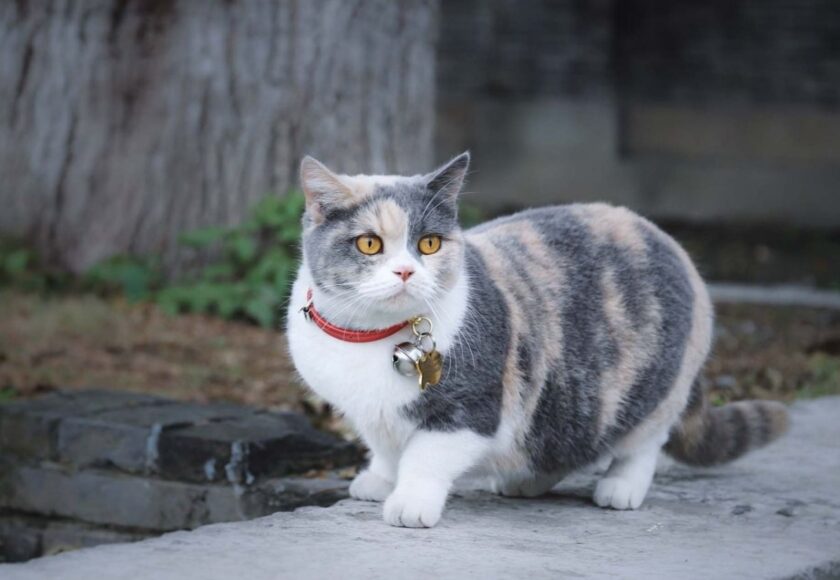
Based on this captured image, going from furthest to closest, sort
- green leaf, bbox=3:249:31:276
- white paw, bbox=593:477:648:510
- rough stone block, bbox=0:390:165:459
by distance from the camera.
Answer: green leaf, bbox=3:249:31:276
rough stone block, bbox=0:390:165:459
white paw, bbox=593:477:648:510

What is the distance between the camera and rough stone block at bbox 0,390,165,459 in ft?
13.8

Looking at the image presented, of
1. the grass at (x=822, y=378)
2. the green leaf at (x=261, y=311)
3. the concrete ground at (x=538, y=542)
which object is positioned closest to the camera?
the concrete ground at (x=538, y=542)

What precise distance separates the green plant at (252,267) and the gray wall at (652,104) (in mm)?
5444

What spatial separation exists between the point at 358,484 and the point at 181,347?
2.44m

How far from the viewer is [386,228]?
2.97 meters

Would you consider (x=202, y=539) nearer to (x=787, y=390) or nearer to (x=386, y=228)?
(x=386, y=228)

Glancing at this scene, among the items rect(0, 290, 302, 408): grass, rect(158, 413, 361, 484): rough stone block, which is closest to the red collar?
rect(158, 413, 361, 484): rough stone block

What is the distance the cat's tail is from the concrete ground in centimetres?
10

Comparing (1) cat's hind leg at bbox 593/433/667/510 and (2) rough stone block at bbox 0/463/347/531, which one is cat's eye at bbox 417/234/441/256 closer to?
(1) cat's hind leg at bbox 593/433/667/510

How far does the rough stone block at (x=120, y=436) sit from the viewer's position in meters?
4.06

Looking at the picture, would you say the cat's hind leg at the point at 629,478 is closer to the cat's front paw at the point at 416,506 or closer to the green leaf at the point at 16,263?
the cat's front paw at the point at 416,506

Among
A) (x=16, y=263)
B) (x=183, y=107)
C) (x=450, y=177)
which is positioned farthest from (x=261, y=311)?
(x=450, y=177)

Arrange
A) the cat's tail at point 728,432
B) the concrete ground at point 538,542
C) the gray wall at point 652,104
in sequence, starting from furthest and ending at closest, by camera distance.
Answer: the gray wall at point 652,104 → the cat's tail at point 728,432 → the concrete ground at point 538,542

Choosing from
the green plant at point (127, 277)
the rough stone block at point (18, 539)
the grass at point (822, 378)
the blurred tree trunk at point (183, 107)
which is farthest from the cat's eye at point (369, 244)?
the green plant at point (127, 277)
